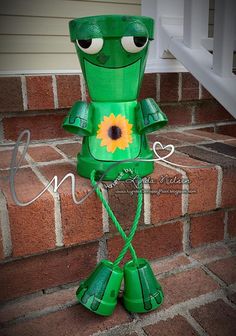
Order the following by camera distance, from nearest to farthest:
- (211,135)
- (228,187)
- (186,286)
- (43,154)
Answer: (186,286) < (228,187) < (43,154) < (211,135)

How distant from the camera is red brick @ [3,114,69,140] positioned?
1.08 meters

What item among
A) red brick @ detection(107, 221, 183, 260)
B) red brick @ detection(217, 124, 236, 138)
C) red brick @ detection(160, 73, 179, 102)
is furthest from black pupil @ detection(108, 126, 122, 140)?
red brick @ detection(217, 124, 236, 138)

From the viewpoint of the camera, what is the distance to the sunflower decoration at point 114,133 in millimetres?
714

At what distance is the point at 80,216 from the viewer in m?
0.68

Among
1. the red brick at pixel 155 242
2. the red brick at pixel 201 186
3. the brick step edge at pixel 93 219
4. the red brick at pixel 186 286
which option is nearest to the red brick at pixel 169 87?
the brick step edge at pixel 93 219

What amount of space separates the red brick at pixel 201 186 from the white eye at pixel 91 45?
334mm

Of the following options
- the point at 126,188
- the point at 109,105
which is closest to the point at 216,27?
the point at 109,105

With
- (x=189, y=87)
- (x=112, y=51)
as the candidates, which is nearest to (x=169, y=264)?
(x=112, y=51)

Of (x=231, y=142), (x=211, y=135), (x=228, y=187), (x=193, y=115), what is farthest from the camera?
(x=193, y=115)

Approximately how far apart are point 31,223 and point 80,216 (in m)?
0.10

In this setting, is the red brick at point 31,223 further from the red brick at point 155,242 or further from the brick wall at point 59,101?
the brick wall at point 59,101

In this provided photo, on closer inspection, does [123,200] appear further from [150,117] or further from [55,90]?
[55,90]

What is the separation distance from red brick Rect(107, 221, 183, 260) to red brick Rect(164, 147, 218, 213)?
0.07 meters

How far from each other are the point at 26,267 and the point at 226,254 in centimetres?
48
